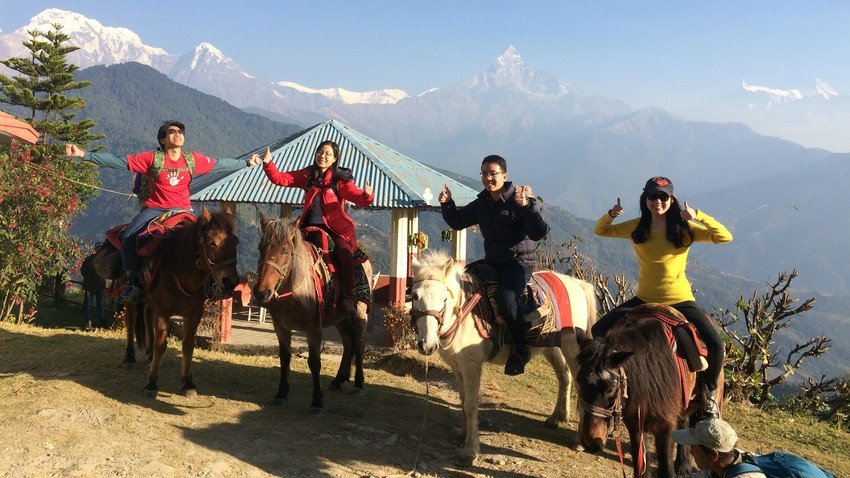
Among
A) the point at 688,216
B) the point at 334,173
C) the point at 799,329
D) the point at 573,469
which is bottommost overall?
the point at 799,329

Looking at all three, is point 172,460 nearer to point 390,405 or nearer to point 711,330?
point 390,405

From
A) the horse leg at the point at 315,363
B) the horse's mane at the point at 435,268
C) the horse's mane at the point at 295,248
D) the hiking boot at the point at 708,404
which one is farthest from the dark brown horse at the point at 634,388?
the horse leg at the point at 315,363

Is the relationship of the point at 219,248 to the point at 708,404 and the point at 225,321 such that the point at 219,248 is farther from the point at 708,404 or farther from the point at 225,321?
the point at 225,321

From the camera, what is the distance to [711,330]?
5145mm

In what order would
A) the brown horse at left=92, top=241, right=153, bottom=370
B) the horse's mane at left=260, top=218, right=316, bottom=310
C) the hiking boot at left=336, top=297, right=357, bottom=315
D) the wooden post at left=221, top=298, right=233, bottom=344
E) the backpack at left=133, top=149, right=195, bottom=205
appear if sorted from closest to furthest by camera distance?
the horse's mane at left=260, top=218, right=316, bottom=310 → the backpack at left=133, top=149, right=195, bottom=205 → the hiking boot at left=336, top=297, right=357, bottom=315 → the brown horse at left=92, top=241, right=153, bottom=370 → the wooden post at left=221, top=298, right=233, bottom=344

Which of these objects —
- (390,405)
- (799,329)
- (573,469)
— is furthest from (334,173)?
(799,329)

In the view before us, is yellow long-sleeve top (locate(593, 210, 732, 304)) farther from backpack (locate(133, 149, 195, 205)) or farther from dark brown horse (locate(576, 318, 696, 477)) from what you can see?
backpack (locate(133, 149, 195, 205))

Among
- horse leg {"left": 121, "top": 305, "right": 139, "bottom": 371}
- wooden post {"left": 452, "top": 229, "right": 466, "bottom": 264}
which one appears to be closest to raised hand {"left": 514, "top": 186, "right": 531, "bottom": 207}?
horse leg {"left": 121, "top": 305, "right": 139, "bottom": 371}

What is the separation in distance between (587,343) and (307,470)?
8.74 ft

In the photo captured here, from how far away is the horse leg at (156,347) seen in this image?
665cm

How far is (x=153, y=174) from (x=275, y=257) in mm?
2016

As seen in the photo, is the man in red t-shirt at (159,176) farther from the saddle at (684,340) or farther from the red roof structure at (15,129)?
the saddle at (684,340)

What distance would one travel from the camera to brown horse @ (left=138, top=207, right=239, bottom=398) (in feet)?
20.1

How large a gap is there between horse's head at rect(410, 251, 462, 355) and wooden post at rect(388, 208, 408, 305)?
706 centimetres
